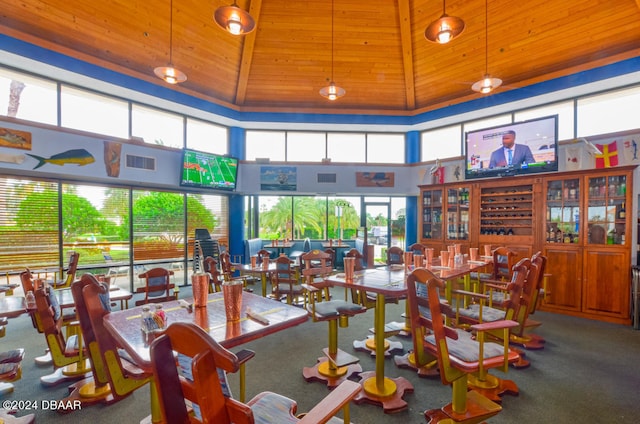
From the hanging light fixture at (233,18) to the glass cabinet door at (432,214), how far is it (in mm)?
5309

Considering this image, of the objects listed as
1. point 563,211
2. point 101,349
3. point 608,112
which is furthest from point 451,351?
point 608,112

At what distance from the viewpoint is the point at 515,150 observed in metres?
5.95

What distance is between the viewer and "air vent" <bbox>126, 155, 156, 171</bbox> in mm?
6070

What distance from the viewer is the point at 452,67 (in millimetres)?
6645

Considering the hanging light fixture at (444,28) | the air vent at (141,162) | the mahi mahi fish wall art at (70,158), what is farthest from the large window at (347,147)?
the mahi mahi fish wall art at (70,158)

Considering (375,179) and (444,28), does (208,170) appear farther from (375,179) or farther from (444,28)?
(444,28)

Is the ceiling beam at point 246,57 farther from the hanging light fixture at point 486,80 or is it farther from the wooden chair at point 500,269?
the wooden chair at point 500,269

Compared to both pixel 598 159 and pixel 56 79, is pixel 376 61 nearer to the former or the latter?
pixel 598 159

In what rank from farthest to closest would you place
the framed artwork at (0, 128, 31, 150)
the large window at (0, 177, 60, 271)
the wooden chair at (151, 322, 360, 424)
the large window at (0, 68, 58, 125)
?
the large window at (0, 177, 60, 271) < the large window at (0, 68, 58, 125) < the framed artwork at (0, 128, 31, 150) < the wooden chair at (151, 322, 360, 424)

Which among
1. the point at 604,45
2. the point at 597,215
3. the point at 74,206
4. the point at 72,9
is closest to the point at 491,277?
the point at 597,215

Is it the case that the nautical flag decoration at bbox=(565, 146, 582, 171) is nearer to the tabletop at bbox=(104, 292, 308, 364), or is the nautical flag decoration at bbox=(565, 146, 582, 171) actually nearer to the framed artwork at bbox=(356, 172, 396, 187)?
the framed artwork at bbox=(356, 172, 396, 187)

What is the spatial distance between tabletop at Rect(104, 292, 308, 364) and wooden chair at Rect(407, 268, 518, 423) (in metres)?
0.81

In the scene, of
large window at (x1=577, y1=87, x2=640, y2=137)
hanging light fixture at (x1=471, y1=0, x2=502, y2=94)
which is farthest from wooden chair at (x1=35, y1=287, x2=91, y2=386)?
large window at (x1=577, y1=87, x2=640, y2=137)

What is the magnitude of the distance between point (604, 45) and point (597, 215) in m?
2.94
